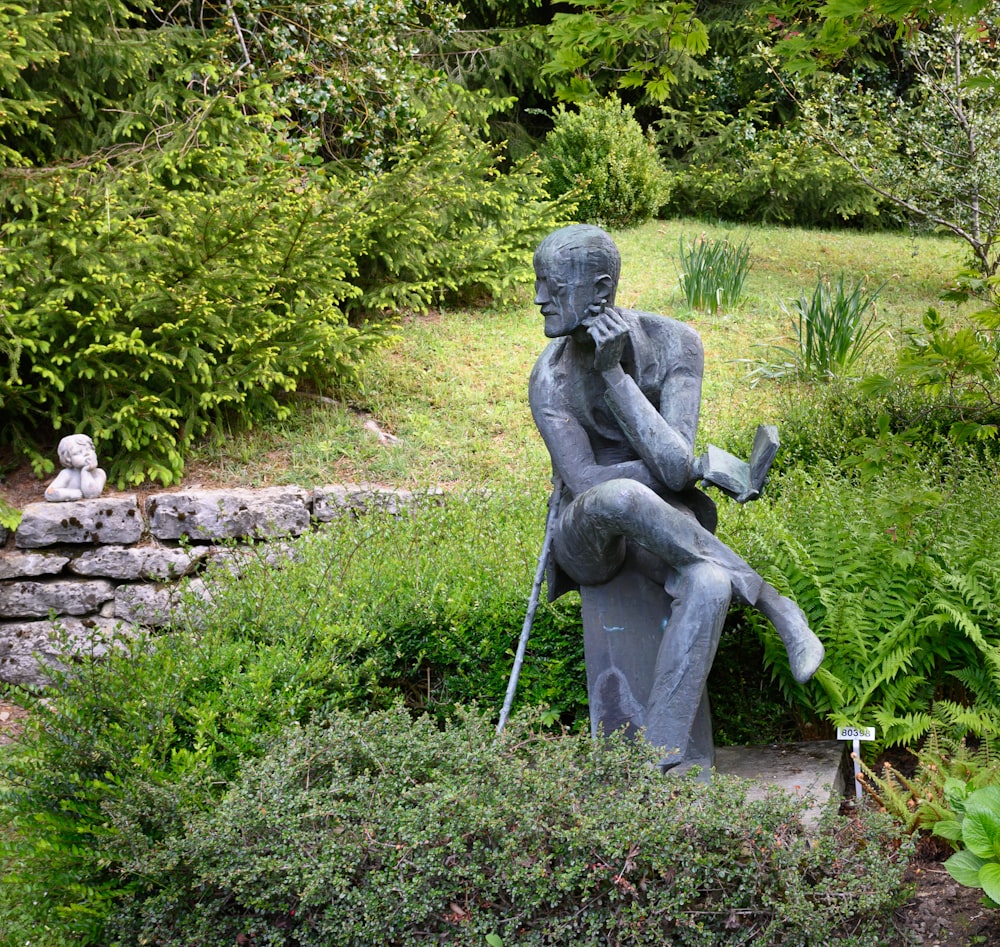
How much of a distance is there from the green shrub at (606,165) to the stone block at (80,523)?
8.73 m

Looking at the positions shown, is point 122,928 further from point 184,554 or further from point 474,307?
point 474,307

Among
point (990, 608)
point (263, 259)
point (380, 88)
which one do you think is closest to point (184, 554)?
point (263, 259)

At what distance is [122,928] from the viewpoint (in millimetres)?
3461

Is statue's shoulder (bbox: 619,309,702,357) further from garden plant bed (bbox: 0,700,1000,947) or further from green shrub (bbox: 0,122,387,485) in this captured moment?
green shrub (bbox: 0,122,387,485)

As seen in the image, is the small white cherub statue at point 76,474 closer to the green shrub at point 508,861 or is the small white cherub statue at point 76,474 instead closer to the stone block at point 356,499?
the stone block at point 356,499

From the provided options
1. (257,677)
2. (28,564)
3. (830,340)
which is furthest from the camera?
(830,340)

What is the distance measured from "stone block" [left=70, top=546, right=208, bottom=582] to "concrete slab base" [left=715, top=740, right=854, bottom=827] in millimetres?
4272

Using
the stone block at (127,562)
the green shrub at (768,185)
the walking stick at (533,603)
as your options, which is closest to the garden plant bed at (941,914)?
the walking stick at (533,603)

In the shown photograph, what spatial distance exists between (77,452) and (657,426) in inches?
195

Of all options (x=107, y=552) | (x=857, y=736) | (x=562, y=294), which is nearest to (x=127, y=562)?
(x=107, y=552)

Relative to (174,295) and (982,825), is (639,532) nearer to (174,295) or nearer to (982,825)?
(982,825)

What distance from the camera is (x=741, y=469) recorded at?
139 inches

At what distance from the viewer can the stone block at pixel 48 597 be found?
279 inches

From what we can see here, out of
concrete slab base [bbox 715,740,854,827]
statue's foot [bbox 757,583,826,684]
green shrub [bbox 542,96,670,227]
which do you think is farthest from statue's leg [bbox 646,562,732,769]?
green shrub [bbox 542,96,670,227]
